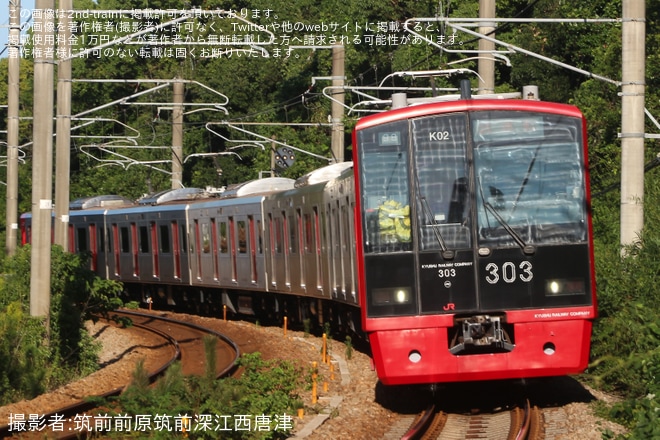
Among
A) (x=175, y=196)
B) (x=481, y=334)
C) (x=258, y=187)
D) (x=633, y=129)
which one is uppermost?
(x=633, y=129)

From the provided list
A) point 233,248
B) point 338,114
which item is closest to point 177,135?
point 233,248

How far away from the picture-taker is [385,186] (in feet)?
41.8

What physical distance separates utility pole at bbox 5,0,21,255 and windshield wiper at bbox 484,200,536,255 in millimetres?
13477

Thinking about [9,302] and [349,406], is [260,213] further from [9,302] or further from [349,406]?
[349,406]

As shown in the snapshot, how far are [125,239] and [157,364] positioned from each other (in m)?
13.7

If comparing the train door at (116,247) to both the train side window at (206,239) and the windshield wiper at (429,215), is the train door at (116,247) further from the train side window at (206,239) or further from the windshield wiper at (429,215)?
the windshield wiper at (429,215)

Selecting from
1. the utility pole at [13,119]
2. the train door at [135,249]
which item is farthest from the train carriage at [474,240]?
the train door at [135,249]

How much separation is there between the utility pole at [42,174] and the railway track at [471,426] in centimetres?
666

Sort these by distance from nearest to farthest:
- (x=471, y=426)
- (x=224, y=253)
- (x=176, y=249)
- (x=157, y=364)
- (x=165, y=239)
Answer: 1. (x=471, y=426)
2. (x=157, y=364)
3. (x=224, y=253)
4. (x=176, y=249)
5. (x=165, y=239)

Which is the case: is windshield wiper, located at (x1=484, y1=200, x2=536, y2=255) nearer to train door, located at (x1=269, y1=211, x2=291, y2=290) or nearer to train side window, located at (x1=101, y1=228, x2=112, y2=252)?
train door, located at (x1=269, y1=211, x2=291, y2=290)

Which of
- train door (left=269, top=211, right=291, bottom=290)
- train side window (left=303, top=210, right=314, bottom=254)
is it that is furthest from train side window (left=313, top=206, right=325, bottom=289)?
train door (left=269, top=211, right=291, bottom=290)

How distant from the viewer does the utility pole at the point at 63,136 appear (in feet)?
71.4

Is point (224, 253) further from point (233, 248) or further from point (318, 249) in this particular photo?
point (318, 249)

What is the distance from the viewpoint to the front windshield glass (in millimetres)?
12562
